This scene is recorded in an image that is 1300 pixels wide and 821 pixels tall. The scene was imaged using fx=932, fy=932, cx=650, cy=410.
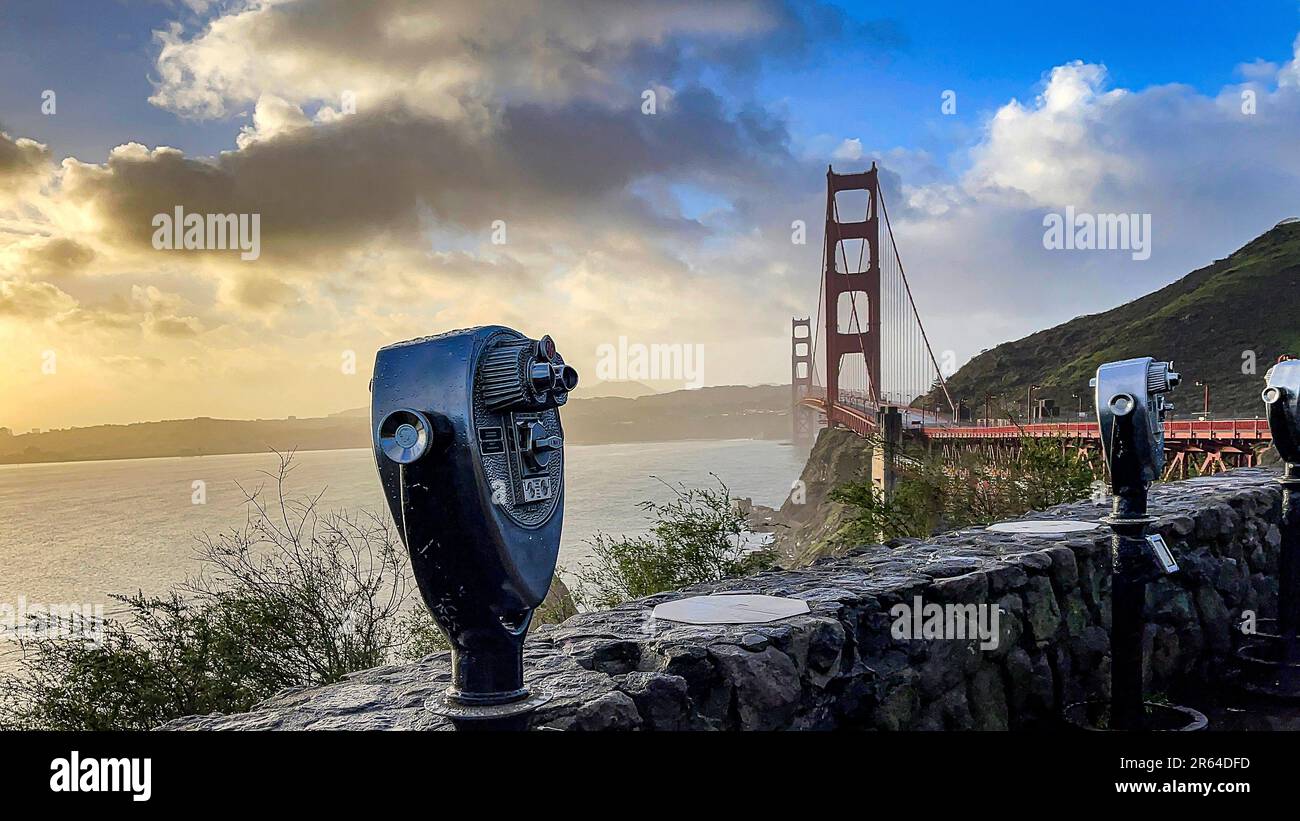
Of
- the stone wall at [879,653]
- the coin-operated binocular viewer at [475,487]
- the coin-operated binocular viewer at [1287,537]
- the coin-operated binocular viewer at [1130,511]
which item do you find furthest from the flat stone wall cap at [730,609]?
the coin-operated binocular viewer at [1287,537]

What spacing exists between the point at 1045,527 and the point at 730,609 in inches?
109

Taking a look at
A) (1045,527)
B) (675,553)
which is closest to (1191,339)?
(675,553)

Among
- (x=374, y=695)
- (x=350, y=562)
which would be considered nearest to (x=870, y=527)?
(x=350, y=562)

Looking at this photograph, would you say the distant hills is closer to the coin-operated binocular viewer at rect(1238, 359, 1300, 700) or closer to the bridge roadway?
the bridge roadway

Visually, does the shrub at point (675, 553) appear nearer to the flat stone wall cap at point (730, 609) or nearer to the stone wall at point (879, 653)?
the stone wall at point (879, 653)

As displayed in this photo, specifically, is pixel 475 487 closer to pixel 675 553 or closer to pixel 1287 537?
pixel 1287 537

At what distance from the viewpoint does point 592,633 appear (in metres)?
3.10

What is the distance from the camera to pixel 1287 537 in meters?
4.78

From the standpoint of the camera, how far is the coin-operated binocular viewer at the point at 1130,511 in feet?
11.4

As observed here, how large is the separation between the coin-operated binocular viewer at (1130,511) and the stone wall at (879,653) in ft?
1.63

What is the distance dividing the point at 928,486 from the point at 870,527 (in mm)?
971

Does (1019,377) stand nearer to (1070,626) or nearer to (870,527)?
(870,527)

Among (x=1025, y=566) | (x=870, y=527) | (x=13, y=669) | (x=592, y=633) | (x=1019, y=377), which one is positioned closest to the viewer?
(x=592, y=633)

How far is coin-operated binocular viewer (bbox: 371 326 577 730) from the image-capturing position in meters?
1.89
